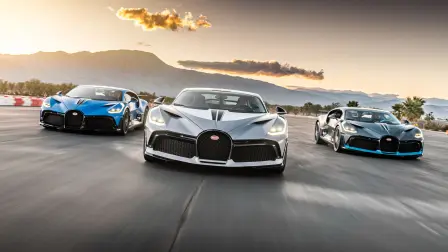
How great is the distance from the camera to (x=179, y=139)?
7367 mm

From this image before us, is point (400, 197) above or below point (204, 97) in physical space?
below

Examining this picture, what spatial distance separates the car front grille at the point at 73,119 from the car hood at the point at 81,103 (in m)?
0.13

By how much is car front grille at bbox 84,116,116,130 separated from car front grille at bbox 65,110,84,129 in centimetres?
16

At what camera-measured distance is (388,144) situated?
1237 cm

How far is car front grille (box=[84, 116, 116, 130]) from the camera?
42.0 feet

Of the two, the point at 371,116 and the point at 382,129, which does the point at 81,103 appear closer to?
the point at 382,129

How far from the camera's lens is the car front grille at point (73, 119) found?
499 inches

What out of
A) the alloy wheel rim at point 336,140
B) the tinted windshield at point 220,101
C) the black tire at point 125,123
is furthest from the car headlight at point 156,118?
the alloy wheel rim at point 336,140

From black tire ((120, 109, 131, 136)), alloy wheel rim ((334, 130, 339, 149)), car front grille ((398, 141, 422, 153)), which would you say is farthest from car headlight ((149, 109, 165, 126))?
car front grille ((398, 141, 422, 153))

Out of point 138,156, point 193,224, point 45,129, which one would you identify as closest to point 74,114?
point 45,129

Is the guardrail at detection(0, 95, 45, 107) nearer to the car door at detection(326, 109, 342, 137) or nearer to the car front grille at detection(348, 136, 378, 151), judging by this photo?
the car door at detection(326, 109, 342, 137)

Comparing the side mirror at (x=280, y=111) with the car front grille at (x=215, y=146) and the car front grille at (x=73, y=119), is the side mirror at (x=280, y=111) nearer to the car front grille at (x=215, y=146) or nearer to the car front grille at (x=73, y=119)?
the car front grille at (x=215, y=146)

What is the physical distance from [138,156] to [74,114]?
439 centimetres

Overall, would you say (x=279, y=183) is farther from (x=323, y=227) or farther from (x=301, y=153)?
(x=301, y=153)
